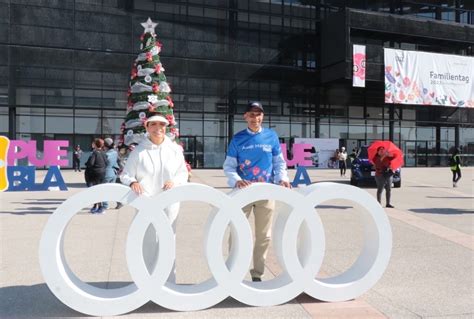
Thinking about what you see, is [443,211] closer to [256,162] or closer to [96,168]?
[256,162]

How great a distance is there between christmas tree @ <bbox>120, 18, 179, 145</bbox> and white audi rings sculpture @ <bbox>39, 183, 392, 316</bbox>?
10600mm

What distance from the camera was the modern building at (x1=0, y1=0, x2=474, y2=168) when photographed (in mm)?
27594

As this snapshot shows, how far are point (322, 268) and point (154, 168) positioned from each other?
2.55m

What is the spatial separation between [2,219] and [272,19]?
2639cm

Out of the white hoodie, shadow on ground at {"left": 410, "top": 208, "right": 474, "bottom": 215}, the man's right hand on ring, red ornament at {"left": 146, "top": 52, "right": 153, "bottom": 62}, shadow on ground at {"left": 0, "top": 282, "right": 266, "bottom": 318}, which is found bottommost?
shadow on ground at {"left": 0, "top": 282, "right": 266, "bottom": 318}

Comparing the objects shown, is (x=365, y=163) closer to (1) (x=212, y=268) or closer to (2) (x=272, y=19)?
(1) (x=212, y=268)

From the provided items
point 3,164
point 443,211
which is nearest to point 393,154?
point 443,211

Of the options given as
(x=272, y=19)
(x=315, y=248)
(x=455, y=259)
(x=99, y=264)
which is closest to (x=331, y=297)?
(x=315, y=248)

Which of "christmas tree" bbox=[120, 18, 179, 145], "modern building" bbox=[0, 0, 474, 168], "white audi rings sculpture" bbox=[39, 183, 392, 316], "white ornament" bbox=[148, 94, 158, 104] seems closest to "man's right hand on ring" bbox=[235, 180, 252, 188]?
"white audi rings sculpture" bbox=[39, 183, 392, 316]

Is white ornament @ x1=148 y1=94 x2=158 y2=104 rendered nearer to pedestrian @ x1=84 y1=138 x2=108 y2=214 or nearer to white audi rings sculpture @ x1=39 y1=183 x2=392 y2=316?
pedestrian @ x1=84 y1=138 x2=108 y2=214

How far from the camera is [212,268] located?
13.5ft

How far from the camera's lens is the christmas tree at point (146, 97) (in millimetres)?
15016

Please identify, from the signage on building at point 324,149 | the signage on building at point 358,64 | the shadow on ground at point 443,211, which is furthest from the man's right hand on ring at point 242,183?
the signage on building at point 358,64

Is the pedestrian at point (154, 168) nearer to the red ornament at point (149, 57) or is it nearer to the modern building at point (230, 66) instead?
the red ornament at point (149, 57)
